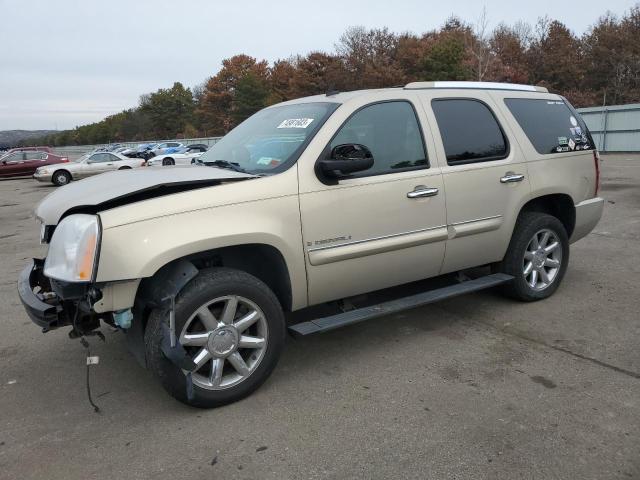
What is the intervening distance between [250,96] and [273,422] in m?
69.2

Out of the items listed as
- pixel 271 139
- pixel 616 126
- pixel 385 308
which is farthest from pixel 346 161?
pixel 616 126

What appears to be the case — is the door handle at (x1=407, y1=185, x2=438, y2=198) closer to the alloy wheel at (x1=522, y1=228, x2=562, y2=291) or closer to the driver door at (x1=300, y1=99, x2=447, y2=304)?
the driver door at (x1=300, y1=99, x2=447, y2=304)

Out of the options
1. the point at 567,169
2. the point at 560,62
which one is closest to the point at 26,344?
the point at 567,169

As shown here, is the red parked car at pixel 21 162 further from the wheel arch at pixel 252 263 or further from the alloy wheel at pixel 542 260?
the alloy wheel at pixel 542 260

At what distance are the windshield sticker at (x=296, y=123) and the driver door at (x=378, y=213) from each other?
0.87ft

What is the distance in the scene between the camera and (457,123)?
424cm

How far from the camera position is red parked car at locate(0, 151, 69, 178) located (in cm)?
2677

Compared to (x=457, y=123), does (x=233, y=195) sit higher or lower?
lower

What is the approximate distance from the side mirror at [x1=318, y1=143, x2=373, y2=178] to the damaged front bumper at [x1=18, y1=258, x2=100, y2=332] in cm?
157

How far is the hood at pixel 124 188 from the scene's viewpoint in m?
3.01

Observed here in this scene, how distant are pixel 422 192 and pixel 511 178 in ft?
3.36

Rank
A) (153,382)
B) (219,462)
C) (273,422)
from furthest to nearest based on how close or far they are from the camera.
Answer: (153,382) → (273,422) → (219,462)

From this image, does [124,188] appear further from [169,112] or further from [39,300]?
[169,112]

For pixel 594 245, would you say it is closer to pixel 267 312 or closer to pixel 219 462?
pixel 267 312
